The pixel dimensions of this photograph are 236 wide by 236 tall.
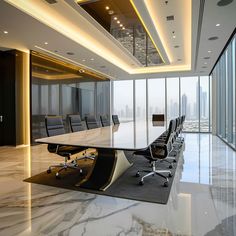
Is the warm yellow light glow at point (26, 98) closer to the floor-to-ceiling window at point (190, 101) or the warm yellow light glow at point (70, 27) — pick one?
the warm yellow light glow at point (70, 27)

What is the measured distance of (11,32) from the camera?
5215mm

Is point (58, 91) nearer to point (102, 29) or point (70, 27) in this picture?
point (70, 27)

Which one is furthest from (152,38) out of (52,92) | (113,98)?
(113,98)

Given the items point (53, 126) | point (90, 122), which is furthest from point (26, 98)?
point (53, 126)

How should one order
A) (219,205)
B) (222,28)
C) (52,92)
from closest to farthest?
1. (219,205)
2. (222,28)
3. (52,92)

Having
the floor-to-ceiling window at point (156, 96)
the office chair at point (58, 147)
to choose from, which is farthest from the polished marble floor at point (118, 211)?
the floor-to-ceiling window at point (156, 96)

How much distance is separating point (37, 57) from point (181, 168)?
609 cm

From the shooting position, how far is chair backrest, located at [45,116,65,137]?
3.89m

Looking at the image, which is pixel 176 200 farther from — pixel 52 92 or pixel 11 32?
pixel 52 92

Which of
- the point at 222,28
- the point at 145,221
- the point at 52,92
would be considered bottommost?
the point at 145,221

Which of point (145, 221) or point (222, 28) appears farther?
point (222, 28)

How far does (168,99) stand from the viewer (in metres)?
12.1

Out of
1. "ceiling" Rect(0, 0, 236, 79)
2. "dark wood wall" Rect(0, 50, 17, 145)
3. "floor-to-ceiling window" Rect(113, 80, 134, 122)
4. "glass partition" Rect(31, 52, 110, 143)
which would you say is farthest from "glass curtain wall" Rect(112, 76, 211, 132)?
"dark wood wall" Rect(0, 50, 17, 145)

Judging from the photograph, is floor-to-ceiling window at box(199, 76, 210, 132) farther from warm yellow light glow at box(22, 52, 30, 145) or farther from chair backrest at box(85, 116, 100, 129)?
warm yellow light glow at box(22, 52, 30, 145)
